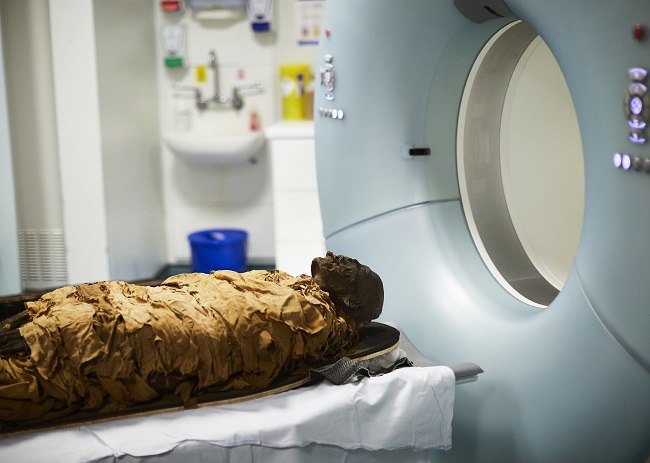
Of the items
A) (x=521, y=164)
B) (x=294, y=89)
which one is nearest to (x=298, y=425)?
(x=521, y=164)

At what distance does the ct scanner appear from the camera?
1.89 meters

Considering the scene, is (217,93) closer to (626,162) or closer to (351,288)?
(351,288)

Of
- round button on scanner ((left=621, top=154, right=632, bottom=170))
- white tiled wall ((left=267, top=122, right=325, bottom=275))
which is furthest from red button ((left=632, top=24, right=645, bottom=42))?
white tiled wall ((left=267, top=122, right=325, bottom=275))

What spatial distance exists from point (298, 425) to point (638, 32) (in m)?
1.10

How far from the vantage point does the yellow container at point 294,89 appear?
4941mm

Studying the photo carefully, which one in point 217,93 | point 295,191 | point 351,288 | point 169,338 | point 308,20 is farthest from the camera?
point 217,93

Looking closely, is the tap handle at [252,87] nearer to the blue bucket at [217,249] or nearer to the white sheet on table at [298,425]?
the blue bucket at [217,249]

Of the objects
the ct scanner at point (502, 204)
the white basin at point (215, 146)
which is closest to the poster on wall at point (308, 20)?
the white basin at point (215, 146)

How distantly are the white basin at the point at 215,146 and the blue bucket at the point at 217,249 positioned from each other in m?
0.40

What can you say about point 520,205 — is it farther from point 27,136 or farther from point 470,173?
point 27,136

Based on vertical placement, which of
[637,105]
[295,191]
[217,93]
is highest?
[217,93]

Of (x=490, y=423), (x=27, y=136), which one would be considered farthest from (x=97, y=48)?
(x=490, y=423)

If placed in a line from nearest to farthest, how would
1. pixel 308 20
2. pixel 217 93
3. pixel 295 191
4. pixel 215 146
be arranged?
pixel 295 191, pixel 215 146, pixel 308 20, pixel 217 93

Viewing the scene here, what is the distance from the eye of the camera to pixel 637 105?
1.78 metres
